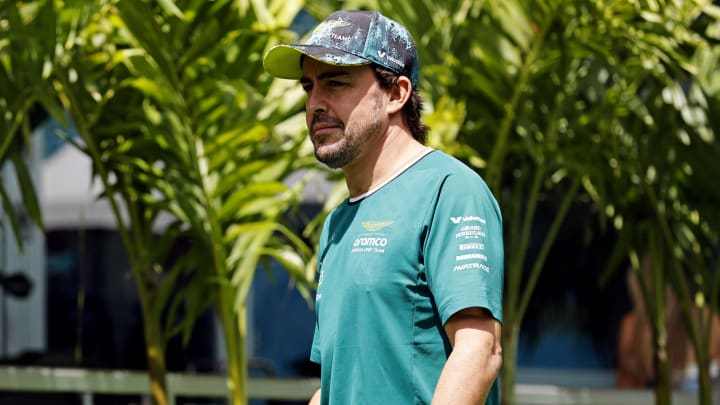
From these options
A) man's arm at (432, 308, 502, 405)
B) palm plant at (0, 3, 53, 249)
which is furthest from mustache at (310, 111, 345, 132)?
palm plant at (0, 3, 53, 249)

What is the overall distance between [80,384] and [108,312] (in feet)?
3.87

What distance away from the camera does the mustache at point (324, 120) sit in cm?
225

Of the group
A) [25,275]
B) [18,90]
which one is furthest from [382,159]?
[25,275]

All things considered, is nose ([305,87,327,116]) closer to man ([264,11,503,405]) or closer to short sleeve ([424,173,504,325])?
man ([264,11,503,405])

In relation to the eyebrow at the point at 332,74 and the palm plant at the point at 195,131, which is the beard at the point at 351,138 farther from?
the palm plant at the point at 195,131

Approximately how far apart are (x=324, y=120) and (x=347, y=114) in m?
0.05

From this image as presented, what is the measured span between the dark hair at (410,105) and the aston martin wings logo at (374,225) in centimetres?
24

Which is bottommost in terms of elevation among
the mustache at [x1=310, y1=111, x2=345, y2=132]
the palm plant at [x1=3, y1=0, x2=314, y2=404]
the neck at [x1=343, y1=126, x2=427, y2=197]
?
the palm plant at [x1=3, y1=0, x2=314, y2=404]

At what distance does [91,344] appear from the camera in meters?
6.36

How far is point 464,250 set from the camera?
2043mm

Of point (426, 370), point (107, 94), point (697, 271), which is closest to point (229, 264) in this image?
point (107, 94)

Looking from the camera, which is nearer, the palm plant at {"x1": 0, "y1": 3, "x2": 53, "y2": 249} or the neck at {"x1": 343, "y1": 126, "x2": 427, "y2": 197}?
the neck at {"x1": 343, "y1": 126, "x2": 427, "y2": 197}

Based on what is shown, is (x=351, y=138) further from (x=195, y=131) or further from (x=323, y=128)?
(x=195, y=131)

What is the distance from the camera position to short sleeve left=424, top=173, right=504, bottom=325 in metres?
2.02
